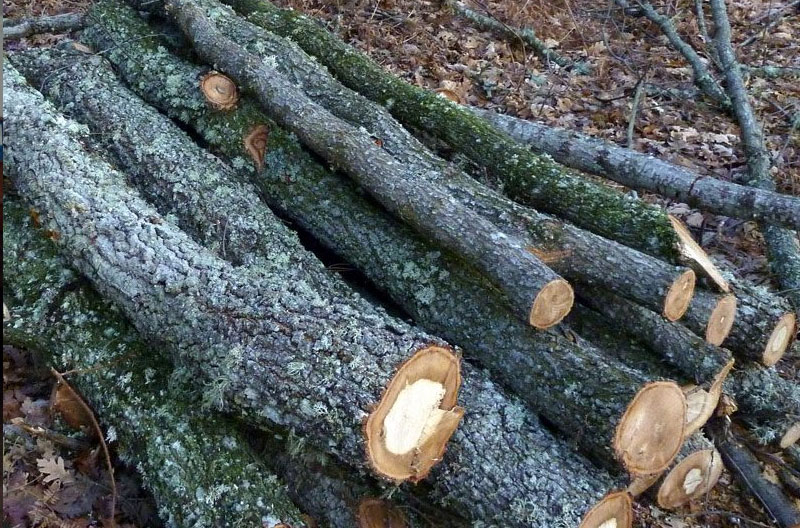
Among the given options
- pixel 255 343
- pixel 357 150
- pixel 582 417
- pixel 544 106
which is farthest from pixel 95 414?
pixel 544 106

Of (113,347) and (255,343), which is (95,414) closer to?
(113,347)

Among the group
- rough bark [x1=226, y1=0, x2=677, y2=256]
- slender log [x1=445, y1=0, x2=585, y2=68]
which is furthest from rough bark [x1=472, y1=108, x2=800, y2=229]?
slender log [x1=445, y1=0, x2=585, y2=68]

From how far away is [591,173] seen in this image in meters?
4.55

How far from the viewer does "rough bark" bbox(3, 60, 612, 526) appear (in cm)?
251

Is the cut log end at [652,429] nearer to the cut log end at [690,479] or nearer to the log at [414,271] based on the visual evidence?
the log at [414,271]

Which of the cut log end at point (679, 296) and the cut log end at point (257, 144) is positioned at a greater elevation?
the cut log end at point (679, 296)

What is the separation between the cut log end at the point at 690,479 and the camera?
3.19 metres

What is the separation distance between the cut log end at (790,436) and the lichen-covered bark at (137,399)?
8.20 feet

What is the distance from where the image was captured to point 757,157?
15.9ft

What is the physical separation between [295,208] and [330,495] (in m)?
1.60

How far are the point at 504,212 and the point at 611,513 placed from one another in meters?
1.49

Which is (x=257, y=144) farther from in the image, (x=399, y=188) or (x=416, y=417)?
(x=416, y=417)

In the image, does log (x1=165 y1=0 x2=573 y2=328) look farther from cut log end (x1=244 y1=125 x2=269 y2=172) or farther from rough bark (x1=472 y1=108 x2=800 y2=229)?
rough bark (x1=472 y1=108 x2=800 y2=229)

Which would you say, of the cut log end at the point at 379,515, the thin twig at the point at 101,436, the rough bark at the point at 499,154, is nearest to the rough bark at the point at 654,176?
the rough bark at the point at 499,154
